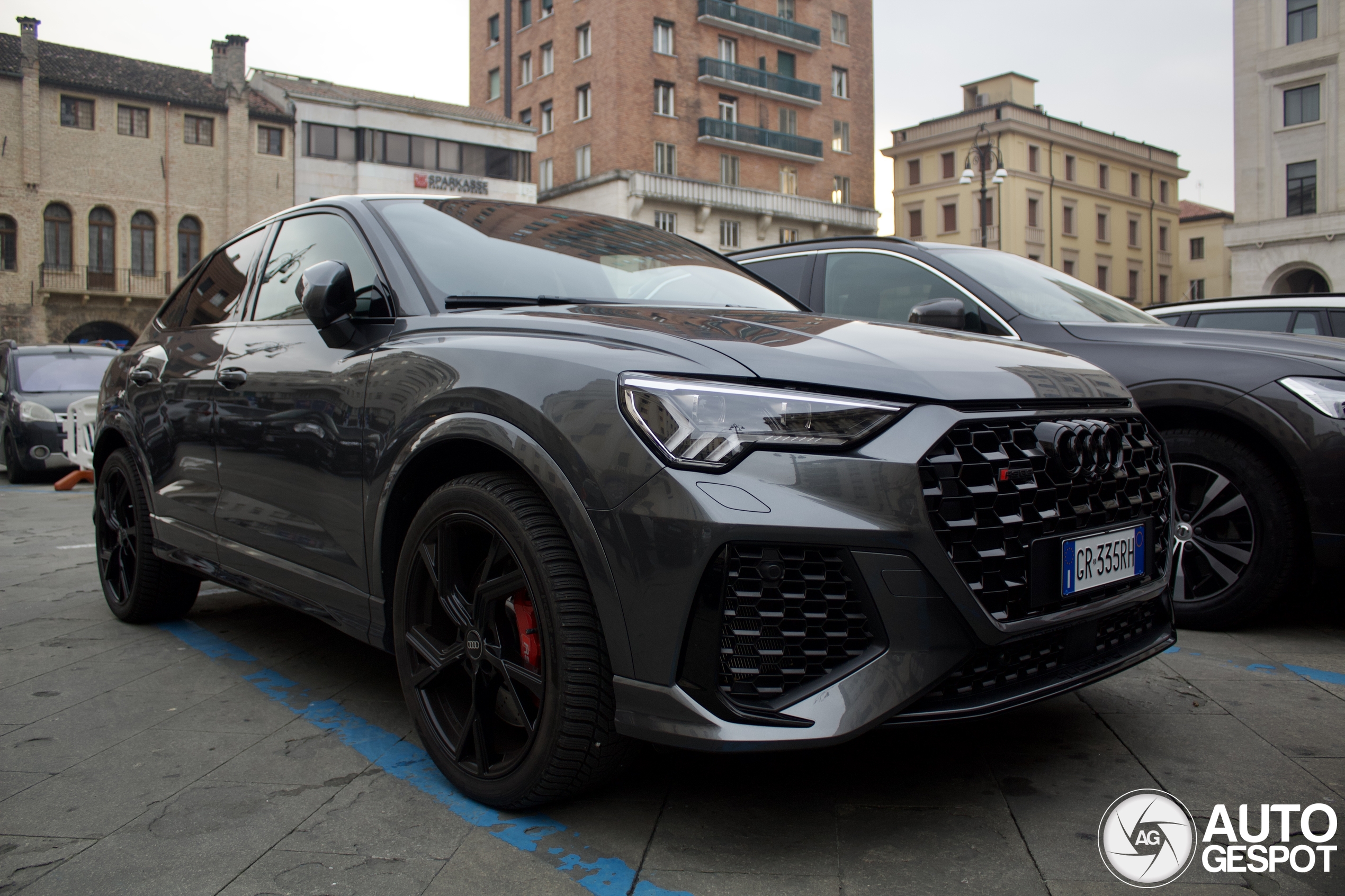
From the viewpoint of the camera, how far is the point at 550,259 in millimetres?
3162

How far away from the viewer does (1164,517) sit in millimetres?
2697

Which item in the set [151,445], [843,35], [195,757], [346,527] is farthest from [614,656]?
[843,35]

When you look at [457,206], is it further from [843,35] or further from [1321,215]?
[843,35]

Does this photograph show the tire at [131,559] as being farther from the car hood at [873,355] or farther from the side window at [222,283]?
the car hood at [873,355]

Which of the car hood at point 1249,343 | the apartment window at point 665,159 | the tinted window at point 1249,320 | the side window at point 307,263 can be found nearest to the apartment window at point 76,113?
the apartment window at point 665,159

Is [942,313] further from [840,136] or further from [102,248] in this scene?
[840,136]

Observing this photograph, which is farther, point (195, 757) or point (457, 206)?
point (457, 206)

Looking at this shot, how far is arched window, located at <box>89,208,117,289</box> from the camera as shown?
37.8 metres

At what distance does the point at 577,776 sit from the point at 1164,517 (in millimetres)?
1698

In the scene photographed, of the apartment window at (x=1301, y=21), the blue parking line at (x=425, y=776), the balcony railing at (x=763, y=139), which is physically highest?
the apartment window at (x=1301, y=21)

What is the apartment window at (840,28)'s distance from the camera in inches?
1909

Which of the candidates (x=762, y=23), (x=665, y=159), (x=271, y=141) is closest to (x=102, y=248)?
(x=271, y=141)

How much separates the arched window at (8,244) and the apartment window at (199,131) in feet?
22.4

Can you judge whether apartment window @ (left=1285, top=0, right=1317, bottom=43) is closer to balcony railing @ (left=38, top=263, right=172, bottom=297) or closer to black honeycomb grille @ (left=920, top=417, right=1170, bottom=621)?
black honeycomb grille @ (left=920, top=417, right=1170, bottom=621)
